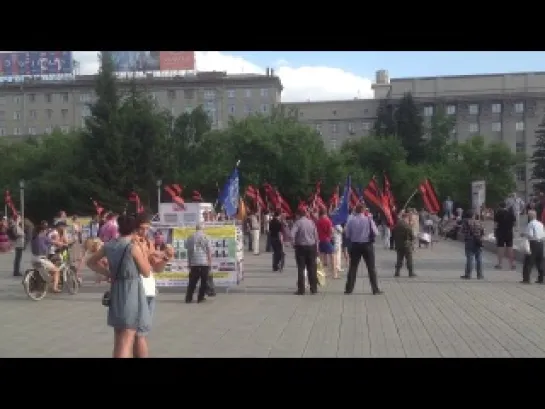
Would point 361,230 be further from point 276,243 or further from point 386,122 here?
point 386,122

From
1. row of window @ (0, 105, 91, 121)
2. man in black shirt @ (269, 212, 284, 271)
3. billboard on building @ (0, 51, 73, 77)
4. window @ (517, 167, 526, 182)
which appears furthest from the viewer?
row of window @ (0, 105, 91, 121)

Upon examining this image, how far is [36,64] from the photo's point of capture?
109 meters

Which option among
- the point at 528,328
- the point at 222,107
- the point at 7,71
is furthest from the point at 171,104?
the point at 528,328

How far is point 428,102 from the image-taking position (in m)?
115

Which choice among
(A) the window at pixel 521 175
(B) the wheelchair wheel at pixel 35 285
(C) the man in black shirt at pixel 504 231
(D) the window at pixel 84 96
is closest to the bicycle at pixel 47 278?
(B) the wheelchair wheel at pixel 35 285

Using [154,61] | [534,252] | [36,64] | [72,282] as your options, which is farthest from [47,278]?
[36,64]

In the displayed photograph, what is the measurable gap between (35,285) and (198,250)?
3728 mm

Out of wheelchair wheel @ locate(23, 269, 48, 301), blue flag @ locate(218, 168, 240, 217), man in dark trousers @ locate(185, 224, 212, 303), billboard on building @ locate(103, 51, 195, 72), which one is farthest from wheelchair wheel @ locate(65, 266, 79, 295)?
billboard on building @ locate(103, 51, 195, 72)

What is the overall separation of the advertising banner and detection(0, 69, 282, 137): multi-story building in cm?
10002

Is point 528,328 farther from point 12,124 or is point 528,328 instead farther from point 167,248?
point 12,124

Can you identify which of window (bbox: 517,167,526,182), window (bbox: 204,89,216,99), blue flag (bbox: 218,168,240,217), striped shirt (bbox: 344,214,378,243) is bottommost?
striped shirt (bbox: 344,214,378,243)

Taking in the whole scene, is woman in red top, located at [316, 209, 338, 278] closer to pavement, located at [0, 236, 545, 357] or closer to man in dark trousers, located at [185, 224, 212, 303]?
pavement, located at [0, 236, 545, 357]

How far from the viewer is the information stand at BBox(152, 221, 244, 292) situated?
57.3ft
